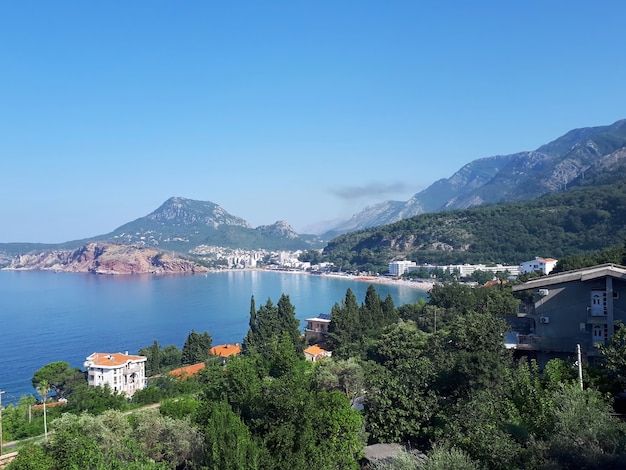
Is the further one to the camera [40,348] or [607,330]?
[40,348]

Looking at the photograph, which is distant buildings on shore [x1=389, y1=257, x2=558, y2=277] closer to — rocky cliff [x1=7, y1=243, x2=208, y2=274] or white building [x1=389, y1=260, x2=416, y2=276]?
white building [x1=389, y1=260, x2=416, y2=276]

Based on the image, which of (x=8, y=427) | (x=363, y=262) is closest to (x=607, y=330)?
(x=8, y=427)

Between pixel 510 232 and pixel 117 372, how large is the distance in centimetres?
6894

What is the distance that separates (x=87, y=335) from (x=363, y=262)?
2489 inches

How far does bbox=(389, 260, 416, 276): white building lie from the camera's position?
80.6 meters

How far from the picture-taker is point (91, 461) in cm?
673

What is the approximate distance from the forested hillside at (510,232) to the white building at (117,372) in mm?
53576

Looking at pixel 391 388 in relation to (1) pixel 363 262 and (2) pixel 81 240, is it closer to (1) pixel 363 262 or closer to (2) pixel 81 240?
(1) pixel 363 262

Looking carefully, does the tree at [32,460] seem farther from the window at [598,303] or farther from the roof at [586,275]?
the window at [598,303]

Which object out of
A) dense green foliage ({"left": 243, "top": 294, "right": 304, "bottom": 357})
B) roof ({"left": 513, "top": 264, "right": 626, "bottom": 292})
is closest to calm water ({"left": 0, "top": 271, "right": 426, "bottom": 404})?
dense green foliage ({"left": 243, "top": 294, "right": 304, "bottom": 357})

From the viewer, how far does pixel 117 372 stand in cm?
2245

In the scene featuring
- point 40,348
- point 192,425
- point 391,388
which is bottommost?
point 40,348

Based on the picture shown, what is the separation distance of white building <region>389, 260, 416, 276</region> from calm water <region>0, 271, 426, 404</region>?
23.9 feet

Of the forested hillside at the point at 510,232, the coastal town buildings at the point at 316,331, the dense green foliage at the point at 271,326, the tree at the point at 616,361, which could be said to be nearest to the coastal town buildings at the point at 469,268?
the forested hillside at the point at 510,232
